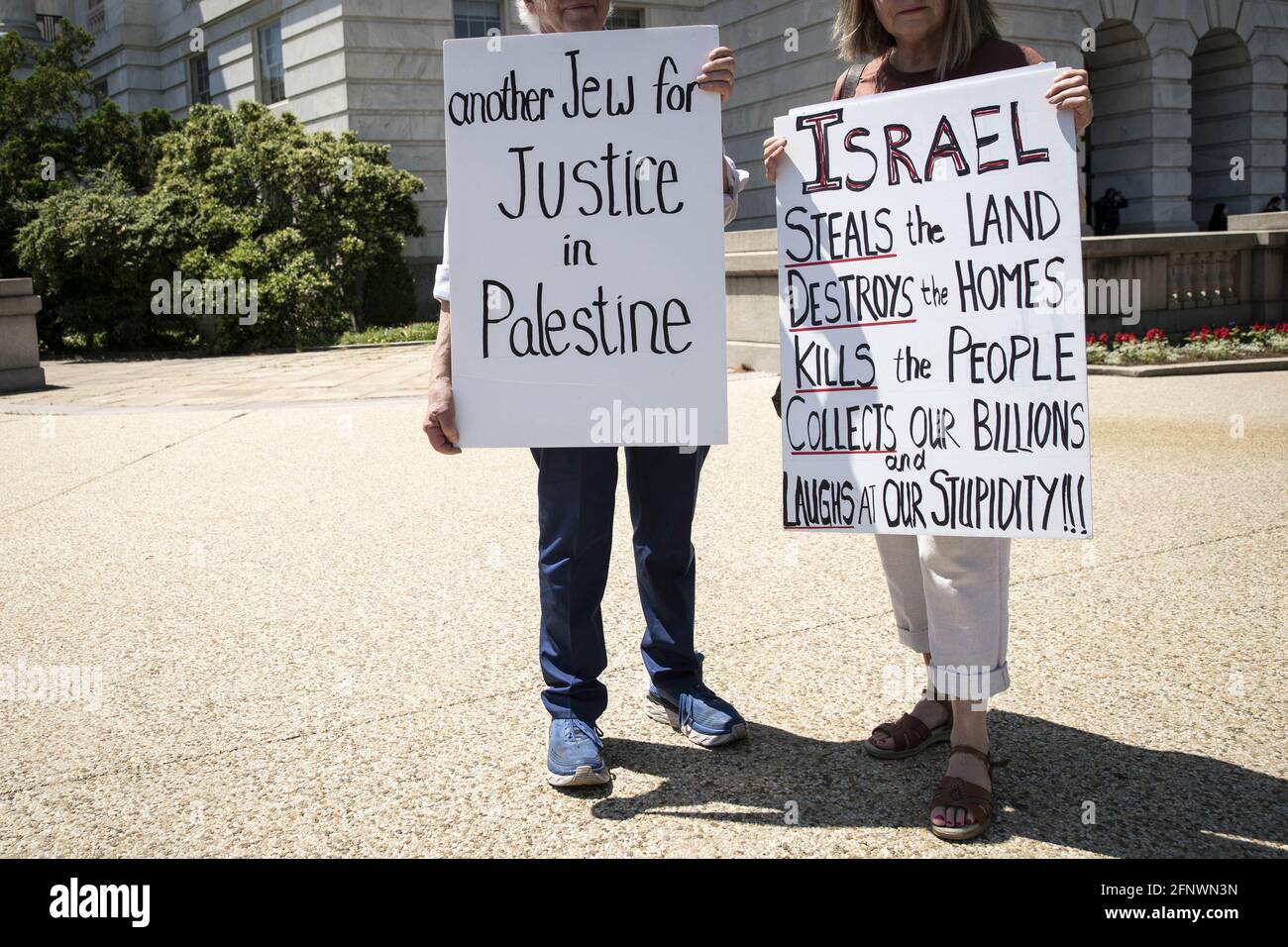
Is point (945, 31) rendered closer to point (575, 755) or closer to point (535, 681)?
point (575, 755)

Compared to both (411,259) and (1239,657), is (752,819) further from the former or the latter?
(411,259)

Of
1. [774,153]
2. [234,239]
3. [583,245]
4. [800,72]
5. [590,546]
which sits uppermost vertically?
[800,72]

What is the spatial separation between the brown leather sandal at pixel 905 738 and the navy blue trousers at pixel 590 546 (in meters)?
0.67

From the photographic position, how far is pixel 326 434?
941cm

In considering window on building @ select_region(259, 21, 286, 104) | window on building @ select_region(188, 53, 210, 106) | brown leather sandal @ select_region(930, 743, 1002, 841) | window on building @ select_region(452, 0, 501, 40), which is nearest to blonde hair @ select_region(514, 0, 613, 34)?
brown leather sandal @ select_region(930, 743, 1002, 841)

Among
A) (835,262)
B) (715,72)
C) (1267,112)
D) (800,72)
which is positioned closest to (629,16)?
(800,72)

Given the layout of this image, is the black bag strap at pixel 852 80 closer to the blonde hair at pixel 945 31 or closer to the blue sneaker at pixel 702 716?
the blonde hair at pixel 945 31

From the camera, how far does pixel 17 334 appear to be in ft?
45.5

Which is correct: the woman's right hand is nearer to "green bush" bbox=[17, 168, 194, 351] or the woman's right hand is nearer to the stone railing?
the stone railing

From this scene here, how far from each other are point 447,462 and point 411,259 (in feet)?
55.8

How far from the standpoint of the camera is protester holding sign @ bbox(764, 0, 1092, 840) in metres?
2.76

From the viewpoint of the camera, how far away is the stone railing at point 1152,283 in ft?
42.5

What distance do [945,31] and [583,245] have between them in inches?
41.3

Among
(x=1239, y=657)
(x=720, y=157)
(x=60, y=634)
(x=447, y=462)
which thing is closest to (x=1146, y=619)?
(x=1239, y=657)
